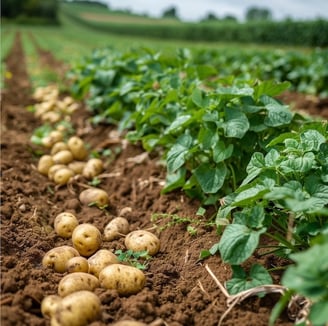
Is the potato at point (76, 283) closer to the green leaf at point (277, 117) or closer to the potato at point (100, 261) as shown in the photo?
→ the potato at point (100, 261)

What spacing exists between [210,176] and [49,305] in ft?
4.60

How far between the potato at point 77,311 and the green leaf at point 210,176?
122 centimetres

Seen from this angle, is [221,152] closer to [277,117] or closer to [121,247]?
[277,117]

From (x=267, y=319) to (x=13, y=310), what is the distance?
1.11m

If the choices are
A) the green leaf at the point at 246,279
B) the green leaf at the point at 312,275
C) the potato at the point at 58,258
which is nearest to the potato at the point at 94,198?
the potato at the point at 58,258

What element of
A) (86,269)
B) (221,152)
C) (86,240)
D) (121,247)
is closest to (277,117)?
(221,152)

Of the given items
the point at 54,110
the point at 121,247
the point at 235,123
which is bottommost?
the point at 121,247

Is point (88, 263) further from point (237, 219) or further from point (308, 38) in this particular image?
point (308, 38)

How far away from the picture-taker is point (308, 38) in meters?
31.6

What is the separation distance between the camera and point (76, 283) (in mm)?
2182

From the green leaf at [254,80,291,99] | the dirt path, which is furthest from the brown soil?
the green leaf at [254,80,291,99]

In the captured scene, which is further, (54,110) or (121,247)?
(54,110)

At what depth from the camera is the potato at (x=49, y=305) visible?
202 centimetres

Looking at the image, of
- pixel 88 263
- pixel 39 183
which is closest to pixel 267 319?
pixel 88 263
